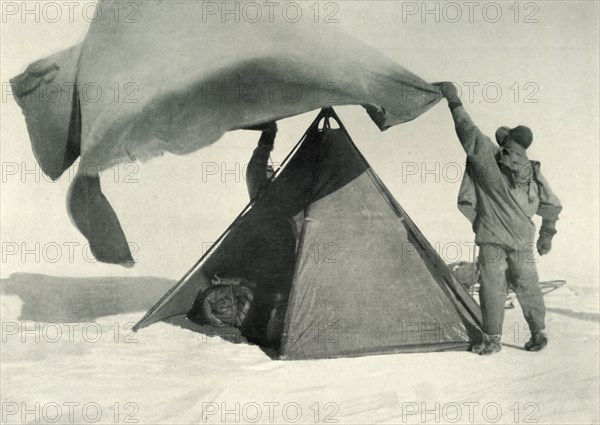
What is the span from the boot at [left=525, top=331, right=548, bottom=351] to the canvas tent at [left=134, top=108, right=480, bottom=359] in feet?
1.54

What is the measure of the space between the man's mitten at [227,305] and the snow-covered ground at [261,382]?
1.03ft

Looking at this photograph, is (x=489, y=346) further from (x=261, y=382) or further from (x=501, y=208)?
(x=261, y=382)

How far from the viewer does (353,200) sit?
6434 mm

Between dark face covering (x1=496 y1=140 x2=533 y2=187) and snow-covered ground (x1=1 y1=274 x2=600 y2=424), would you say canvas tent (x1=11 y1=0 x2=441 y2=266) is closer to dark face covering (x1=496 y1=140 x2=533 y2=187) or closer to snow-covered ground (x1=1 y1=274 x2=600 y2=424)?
dark face covering (x1=496 y1=140 x2=533 y2=187)

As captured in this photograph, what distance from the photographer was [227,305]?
22.7 ft

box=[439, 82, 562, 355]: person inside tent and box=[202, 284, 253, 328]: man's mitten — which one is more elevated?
box=[439, 82, 562, 355]: person inside tent

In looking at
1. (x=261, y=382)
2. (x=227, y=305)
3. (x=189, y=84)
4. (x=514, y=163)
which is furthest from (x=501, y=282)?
(x=189, y=84)

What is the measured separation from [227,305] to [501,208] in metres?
2.67

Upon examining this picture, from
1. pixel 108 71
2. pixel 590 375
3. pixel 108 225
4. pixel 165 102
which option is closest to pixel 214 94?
pixel 165 102

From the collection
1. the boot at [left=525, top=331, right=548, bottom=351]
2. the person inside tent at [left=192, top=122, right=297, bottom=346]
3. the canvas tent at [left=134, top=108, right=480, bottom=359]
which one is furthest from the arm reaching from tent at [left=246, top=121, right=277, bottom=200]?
the boot at [left=525, top=331, right=548, bottom=351]

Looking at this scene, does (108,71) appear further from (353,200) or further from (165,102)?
(353,200)

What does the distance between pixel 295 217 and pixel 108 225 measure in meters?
1.63

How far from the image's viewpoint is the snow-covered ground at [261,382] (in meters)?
4.90

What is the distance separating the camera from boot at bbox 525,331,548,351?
6281 mm
